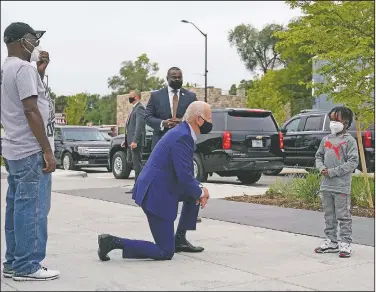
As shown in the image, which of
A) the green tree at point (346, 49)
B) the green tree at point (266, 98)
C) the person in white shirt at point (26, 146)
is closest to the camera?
the person in white shirt at point (26, 146)

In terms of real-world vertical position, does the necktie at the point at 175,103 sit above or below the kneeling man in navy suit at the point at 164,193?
above

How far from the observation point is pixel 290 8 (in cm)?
1046

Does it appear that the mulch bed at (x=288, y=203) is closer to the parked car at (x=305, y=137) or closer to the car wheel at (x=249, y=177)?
the car wheel at (x=249, y=177)

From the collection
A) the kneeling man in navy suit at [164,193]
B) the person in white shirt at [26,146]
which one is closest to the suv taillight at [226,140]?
the kneeling man in navy suit at [164,193]

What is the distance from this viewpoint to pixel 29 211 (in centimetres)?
456

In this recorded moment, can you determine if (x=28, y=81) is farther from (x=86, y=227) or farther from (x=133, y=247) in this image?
(x=86, y=227)

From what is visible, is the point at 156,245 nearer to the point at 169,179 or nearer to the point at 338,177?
the point at 169,179

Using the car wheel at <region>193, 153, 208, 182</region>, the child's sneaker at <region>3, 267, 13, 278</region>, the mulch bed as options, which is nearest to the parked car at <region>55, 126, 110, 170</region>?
the car wheel at <region>193, 153, 208, 182</region>

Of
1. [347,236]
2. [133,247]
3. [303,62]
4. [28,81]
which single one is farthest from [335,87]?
[303,62]

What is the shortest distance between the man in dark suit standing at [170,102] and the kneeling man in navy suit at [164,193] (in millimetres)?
1719

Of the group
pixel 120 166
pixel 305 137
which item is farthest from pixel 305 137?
pixel 120 166

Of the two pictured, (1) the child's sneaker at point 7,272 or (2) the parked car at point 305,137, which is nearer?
(1) the child's sneaker at point 7,272

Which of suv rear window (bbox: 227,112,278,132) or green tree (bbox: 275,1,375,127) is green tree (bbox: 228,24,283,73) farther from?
green tree (bbox: 275,1,375,127)

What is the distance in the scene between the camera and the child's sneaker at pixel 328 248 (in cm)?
582
